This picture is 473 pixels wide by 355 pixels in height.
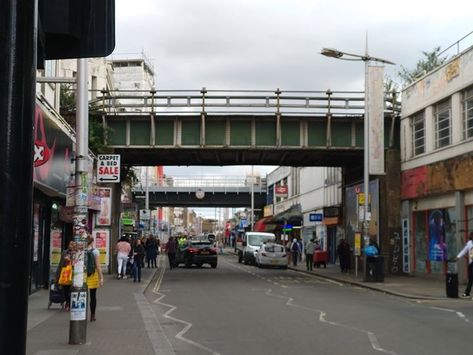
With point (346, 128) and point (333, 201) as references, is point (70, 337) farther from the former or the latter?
point (333, 201)

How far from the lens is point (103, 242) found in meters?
30.4

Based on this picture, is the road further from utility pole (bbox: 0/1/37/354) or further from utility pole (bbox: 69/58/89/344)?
utility pole (bbox: 0/1/37/354)

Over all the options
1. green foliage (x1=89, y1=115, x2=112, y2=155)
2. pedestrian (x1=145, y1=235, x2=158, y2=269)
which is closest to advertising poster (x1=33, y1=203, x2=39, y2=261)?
green foliage (x1=89, y1=115, x2=112, y2=155)

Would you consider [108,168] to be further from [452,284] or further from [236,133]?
[452,284]

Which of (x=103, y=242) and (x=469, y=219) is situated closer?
(x=469, y=219)

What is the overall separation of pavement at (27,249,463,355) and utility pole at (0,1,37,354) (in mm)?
7619

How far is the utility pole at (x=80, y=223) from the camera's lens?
32.9 feet

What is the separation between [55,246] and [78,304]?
41.8ft

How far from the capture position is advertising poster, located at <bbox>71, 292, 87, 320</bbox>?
9.98 m

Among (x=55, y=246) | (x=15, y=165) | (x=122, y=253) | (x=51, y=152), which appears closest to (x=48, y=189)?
(x=51, y=152)

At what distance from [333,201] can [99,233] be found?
62.2ft

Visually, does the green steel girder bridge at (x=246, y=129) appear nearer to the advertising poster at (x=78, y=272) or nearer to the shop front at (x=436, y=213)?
the shop front at (x=436, y=213)

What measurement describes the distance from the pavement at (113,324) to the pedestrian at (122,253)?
2956 millimetres

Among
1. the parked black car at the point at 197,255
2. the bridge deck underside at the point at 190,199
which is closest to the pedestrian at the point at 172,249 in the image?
the parked black car at the point at 197,255
